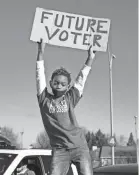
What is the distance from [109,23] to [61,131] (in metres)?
1.15

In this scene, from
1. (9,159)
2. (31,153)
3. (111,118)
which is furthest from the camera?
(111,118)

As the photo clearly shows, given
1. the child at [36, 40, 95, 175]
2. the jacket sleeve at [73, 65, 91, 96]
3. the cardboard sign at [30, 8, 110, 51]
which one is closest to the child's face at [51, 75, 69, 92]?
the child at [36, 40, 95, 175]

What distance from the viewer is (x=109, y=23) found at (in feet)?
11.9

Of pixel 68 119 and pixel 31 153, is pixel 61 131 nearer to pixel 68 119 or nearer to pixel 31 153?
pixel 68 119

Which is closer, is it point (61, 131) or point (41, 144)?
point (61, 131)

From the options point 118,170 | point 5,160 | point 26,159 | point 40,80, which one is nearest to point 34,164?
point 26,159

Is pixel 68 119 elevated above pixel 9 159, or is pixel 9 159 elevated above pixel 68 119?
pixel 68 119

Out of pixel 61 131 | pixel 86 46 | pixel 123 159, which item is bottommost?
pixel 123 159

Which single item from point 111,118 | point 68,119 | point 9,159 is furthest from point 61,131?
point 111,118

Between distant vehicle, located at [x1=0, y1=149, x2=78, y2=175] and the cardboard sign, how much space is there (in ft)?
5.45

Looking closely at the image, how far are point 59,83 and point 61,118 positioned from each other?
0.30 metres

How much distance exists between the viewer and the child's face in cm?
319

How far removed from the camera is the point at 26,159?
4.85 m

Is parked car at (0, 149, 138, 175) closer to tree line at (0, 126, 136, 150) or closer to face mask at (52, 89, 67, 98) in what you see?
face mask at (52, 89, 67, 98)
